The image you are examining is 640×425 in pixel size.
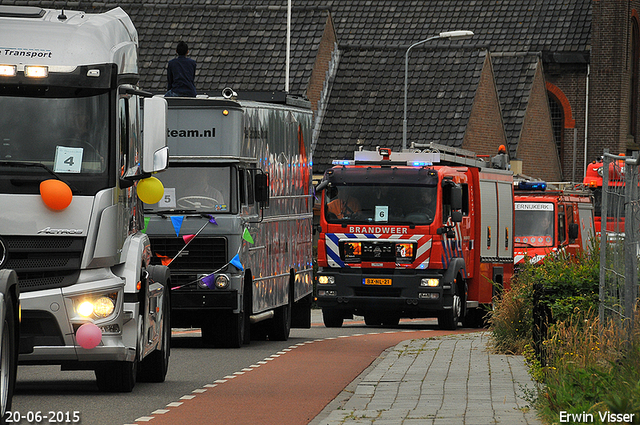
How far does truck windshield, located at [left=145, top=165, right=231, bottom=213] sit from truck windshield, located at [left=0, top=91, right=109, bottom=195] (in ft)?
21.6

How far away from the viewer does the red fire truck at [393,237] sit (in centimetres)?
2380

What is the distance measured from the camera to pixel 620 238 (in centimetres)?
1196

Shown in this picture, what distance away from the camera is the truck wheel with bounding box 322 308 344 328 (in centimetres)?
2586

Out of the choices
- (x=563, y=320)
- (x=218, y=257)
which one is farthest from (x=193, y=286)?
(x=563, y=320)

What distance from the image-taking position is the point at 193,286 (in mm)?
18234

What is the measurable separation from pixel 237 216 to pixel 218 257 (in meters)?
0.65

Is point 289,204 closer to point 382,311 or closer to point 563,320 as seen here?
point 382,311

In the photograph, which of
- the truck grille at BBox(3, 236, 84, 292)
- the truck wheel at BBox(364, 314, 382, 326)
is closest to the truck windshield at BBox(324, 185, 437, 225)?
the truck wheel at BBox(364, 314, 382, 326)

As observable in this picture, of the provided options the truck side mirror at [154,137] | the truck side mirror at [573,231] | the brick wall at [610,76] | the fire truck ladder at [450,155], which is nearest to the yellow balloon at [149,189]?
the truck side mirror at [154,137]

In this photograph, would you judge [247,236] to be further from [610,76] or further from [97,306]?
[610,76]

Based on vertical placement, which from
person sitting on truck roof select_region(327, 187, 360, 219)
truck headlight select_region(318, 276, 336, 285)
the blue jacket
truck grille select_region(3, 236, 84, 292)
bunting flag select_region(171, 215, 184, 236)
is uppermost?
the blue jacket

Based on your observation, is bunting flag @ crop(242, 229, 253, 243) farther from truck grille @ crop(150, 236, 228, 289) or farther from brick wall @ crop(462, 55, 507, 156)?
brick wall @ crop(462, 55, 507, 156)

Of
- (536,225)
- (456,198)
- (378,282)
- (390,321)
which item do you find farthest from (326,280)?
(536,225)

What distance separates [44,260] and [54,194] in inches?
23.8
